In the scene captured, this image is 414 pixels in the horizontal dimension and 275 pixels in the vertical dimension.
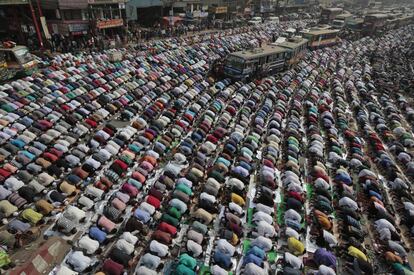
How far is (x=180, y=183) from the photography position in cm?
1791

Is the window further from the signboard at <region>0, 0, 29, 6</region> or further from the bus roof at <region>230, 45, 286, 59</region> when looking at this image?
the bus roof at <region>230, 45, 286, 59</region>

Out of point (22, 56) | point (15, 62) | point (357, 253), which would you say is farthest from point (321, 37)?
point (15, 62)

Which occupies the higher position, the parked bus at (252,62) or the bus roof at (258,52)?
the bus roof at (258,52)

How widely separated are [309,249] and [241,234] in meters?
3.79

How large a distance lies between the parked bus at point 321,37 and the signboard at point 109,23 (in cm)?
3577

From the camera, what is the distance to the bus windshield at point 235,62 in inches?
1403

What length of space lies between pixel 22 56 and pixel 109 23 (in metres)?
21.0

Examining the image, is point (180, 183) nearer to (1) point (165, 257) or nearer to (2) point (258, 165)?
(1) point (165, 257)

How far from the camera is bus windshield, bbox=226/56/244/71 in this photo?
35625 mm

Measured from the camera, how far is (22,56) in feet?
104

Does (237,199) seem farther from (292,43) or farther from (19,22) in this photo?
(19,22)

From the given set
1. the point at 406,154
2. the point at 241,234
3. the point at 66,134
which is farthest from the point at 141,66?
the point at 406,154

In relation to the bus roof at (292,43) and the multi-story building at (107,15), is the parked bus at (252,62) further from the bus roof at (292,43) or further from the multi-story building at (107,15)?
the multi-story building at (107,15)

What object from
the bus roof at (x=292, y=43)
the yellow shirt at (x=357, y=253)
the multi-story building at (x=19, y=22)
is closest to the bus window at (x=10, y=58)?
the multi-story building at (x=19, y=22)
